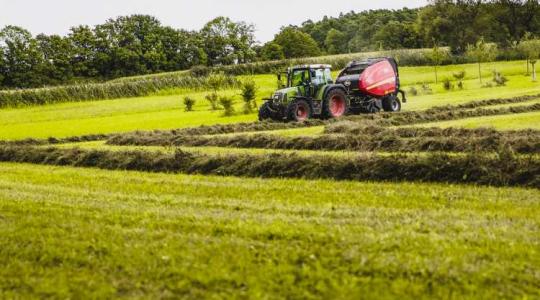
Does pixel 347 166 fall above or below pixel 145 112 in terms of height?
above

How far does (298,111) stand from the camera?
2466cm

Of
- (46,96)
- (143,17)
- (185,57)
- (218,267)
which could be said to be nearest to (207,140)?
(218,267)

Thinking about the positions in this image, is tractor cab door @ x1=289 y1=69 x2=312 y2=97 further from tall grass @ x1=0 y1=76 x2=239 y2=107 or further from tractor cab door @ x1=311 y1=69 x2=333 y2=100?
tall grass @ x1=0 y1=76 x2=239 y2=107

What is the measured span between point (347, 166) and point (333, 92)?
14588 millimetres

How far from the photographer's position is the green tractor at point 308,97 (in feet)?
80.0

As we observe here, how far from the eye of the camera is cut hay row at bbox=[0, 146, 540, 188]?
9.52 meters

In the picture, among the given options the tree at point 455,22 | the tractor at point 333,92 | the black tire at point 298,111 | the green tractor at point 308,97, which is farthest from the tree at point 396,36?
the black tire at point 298,111

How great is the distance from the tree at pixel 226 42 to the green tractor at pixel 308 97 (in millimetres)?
71239

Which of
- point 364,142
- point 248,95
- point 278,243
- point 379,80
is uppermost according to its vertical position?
point 379,80

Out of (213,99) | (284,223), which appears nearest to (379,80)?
(213,99)

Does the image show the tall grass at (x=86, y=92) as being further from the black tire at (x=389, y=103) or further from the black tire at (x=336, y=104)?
the black tire at (x=336, y=104)

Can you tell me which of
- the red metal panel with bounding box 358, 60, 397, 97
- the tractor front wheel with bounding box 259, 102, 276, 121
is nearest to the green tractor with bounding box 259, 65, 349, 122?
the tractor front wheel with bounding box 259, 102, 276, 121

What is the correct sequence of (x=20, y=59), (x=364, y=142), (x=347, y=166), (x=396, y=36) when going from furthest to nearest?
(x=396, y=36) < (x=20, y=59) < (x=364, y=142) < (x=347, y=166)

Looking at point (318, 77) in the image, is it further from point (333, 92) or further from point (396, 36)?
point (396, 36)
